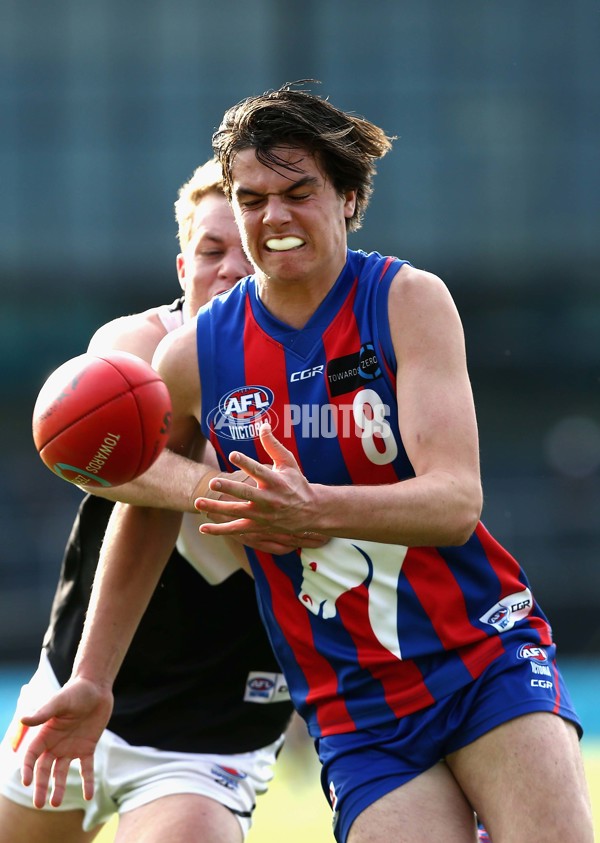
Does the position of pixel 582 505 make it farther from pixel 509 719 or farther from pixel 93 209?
pixel 509 719

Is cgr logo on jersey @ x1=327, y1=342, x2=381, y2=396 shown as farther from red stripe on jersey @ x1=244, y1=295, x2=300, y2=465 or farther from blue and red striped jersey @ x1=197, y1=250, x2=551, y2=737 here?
red stripe on jersey @ x1=244, y1=295, x2=300, y2=465

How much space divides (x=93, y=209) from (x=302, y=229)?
2250 cm

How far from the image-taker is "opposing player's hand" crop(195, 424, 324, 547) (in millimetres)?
3242

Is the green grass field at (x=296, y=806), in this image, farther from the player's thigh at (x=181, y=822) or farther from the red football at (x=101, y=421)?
the red football at (x=101, y=421)

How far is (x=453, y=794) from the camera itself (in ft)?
12.0

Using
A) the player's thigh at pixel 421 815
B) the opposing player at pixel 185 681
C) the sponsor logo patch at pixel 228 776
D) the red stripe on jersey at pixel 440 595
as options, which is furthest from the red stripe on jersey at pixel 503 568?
the sponsor logo patch at pixel 228 776

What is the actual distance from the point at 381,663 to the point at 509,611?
1.31ft

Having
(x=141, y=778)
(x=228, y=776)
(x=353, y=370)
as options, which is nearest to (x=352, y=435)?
(x=353, y=370)

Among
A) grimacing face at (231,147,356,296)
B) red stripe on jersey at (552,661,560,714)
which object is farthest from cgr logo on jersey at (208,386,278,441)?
red stripe on jersey at (552,661,560,714)

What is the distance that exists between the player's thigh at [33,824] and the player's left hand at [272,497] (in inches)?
73.2

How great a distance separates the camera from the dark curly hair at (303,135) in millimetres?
3855

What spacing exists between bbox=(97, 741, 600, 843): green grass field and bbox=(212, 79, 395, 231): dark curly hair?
532cm

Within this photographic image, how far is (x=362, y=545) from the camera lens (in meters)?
3.84

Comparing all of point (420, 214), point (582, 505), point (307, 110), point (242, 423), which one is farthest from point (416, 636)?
point (420, 214)
